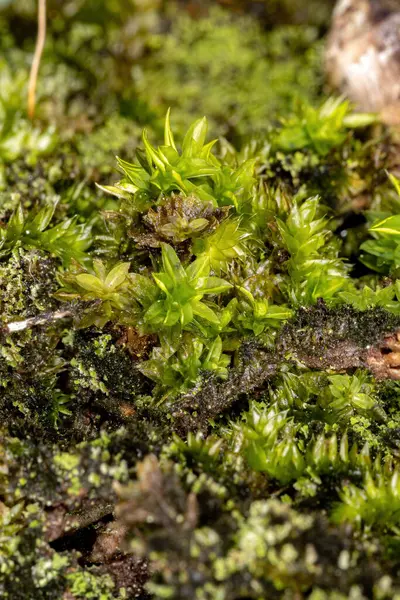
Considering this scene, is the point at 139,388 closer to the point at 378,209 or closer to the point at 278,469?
the point at 278,469

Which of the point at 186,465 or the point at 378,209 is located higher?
the point at 378,209

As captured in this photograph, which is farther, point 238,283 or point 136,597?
point 238,283

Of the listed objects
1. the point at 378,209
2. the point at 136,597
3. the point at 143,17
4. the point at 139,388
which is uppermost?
the point at 143,17

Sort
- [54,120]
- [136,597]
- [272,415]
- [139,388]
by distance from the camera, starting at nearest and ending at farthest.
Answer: [136,597] < [272,415] < [139,388] < [54,120]

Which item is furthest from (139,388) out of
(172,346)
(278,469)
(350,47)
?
(350,47)

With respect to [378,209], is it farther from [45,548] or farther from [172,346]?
[45,548]

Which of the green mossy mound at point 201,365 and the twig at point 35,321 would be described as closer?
the green mossy mound at point 201,365

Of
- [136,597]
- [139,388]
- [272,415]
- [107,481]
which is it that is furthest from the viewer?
[139,388]

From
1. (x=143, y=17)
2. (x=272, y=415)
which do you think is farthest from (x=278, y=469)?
(x=143, y=17)

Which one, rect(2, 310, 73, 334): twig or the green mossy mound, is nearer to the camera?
the green mossy mound
